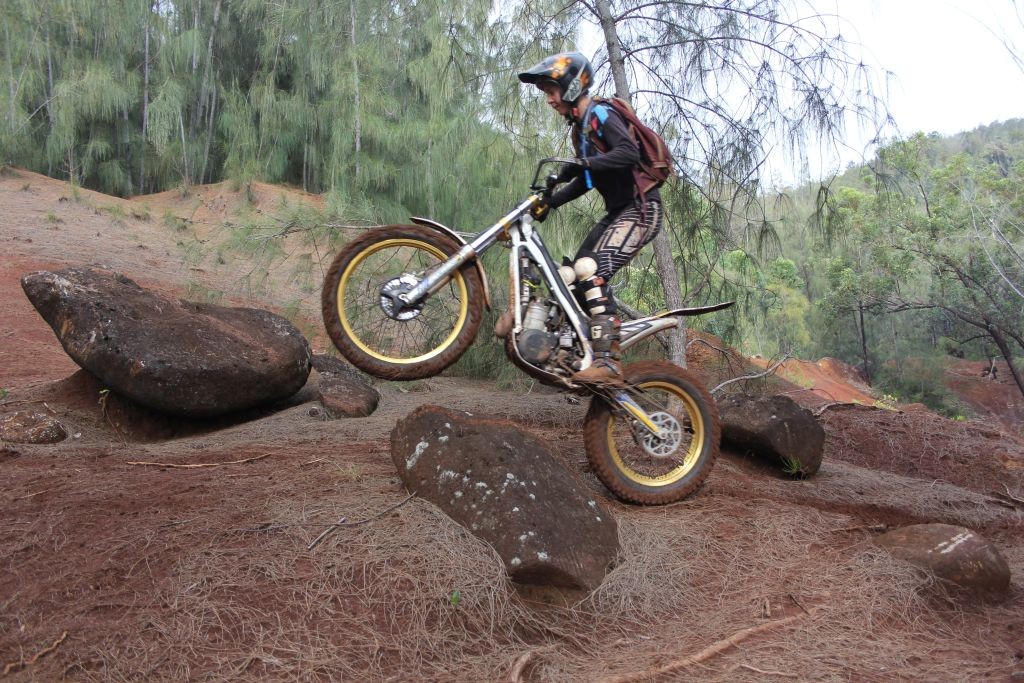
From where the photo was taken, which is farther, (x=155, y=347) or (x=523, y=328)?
(x=155, y=347)

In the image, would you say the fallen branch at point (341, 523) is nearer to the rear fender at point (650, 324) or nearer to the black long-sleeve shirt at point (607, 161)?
the rear fender at point (650, 324)

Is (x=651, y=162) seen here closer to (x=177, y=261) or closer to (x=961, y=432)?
(x=961, y=432)

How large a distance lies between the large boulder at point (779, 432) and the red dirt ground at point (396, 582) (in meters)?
0.22

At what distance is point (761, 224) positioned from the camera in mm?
7105

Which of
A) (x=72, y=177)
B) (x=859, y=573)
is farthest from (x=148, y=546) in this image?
(x=72, y=177)

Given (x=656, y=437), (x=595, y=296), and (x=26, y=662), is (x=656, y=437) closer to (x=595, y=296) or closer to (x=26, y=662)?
(x=595, y=296)

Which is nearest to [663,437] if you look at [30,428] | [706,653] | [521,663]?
[706,653]

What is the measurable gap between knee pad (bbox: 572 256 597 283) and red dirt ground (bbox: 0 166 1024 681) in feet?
4.50

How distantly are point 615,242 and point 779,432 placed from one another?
2266 millimetres

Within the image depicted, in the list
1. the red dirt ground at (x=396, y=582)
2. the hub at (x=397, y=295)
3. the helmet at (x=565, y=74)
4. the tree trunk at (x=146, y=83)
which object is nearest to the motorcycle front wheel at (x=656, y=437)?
the red dirt ground at (x=396, y=582)

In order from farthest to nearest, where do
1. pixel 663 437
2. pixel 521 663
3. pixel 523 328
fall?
1. pixel 663 437
2. pixel 523 328
3. pixel 521 663

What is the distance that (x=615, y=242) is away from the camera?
443 cm

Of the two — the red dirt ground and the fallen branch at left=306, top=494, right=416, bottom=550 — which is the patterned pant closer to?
the red dirt ground

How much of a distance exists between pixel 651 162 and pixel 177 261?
548 inches
